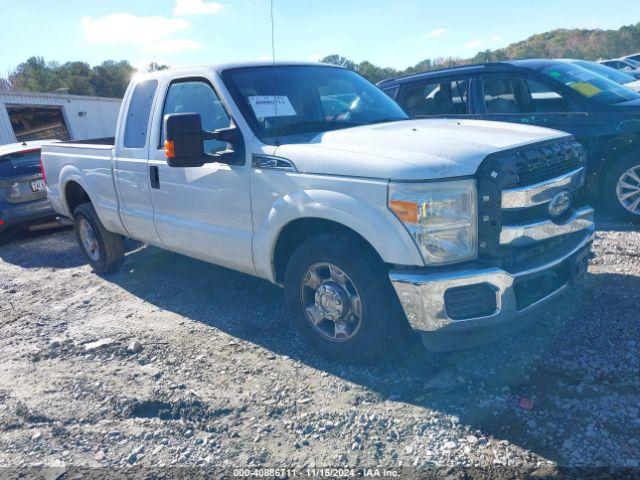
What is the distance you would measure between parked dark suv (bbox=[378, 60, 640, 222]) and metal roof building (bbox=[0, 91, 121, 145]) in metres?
18.3

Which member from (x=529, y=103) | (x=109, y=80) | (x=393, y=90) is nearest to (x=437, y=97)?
(x=393, y=90)

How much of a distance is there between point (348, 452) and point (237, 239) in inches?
68.6

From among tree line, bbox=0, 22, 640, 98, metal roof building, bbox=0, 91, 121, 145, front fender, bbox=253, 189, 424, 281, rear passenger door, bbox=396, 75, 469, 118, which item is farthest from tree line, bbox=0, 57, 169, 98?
front fender, bbox=253, 189, 424, 281

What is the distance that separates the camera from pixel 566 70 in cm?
611

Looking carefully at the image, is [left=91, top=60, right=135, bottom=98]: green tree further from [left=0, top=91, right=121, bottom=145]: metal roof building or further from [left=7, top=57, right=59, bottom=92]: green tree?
[left=0, top=91, right=121, bottom=145]: metal roof building

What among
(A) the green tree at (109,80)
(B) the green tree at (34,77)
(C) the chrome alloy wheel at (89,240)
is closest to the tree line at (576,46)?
(A) the green tree at (109,80)

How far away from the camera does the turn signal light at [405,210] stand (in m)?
2.80

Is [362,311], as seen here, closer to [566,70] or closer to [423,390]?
[423,390]

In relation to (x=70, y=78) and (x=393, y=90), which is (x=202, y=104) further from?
(x=70, y=78)

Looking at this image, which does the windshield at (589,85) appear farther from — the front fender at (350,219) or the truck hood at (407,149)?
the front fender at (350,219)

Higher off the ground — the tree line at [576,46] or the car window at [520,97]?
the tree line at [576,46]

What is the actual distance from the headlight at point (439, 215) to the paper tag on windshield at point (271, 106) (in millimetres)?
1309

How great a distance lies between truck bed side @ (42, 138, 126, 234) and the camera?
5.12 meters

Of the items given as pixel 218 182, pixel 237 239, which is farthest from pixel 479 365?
pixel 218 182
